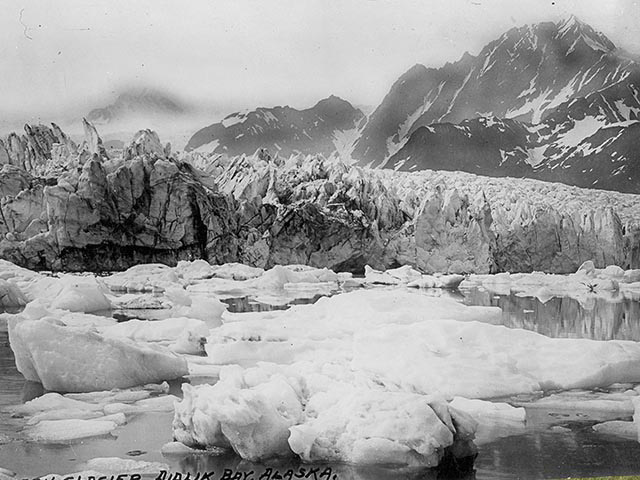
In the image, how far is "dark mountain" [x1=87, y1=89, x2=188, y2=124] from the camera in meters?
3.37

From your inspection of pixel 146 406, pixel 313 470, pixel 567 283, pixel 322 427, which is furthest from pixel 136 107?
pixel 567 283

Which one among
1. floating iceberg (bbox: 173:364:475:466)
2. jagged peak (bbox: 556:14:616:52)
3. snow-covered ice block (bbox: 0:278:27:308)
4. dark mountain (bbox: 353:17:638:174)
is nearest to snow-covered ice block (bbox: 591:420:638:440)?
floating iceberg (bbox: 173:364:475:466)

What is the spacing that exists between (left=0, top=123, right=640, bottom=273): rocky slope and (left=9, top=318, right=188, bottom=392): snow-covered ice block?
1.88 feet

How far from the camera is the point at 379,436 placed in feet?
8.66

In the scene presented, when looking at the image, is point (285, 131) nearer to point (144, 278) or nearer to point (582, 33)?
point (144, 278)

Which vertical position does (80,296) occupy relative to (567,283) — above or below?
above

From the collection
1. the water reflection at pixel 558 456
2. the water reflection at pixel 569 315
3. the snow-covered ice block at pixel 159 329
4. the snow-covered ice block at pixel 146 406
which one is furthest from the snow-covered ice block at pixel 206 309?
the water reflection at pixel 558 456

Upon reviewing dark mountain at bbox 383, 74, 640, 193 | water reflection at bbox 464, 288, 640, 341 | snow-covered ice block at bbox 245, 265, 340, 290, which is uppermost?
dark mountain at bbox 383, 74, 640, 193

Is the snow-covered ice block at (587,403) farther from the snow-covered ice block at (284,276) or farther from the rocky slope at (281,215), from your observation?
the snow-covered ice block at (284,276)

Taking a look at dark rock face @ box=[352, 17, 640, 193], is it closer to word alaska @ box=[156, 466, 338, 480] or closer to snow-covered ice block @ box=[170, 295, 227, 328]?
snow-covered ice block @ box=[170, 295, 227, 328]

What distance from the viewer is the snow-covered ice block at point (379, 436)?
2604 mm

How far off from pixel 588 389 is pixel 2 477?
2.60 metres

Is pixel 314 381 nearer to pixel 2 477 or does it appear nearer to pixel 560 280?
pixel 2 477

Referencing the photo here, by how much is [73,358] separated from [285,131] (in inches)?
64.0
